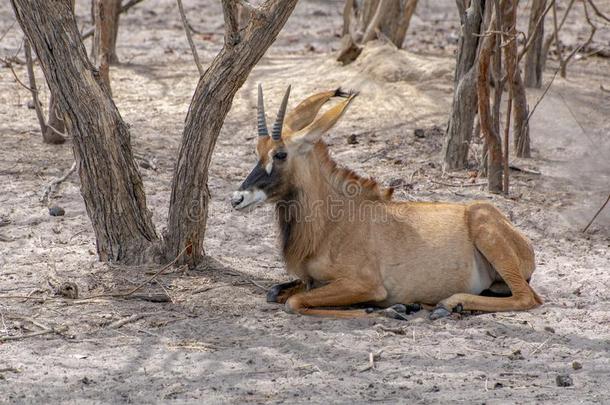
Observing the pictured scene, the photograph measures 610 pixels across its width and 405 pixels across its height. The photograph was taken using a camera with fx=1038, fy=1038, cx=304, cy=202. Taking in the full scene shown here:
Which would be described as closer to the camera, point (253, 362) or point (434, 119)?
point (253, 362)

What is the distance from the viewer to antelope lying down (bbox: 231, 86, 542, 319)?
26.9 feet

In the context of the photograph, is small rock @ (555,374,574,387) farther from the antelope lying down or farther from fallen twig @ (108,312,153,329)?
fallen twig @ (108,312,153,329)

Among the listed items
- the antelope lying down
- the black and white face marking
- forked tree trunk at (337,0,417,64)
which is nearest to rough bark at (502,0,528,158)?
the antelope lying down

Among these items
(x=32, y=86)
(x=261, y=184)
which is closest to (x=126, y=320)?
(x=261, y=184)

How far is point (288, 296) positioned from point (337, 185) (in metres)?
1.01

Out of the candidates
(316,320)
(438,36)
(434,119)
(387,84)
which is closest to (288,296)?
(316,320)


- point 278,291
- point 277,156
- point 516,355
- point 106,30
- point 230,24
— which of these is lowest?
point 516,355

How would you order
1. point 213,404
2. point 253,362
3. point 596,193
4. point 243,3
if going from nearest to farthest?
point 213,404 → point 253,362 → point 243,3 → point 596,193

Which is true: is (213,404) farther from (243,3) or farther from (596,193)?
(596,193)

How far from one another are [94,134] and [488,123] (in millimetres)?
4378

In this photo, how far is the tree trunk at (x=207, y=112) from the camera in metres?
8.04

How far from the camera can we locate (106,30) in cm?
1205

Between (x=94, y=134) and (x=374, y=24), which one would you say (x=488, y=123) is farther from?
(x=374, y=24)

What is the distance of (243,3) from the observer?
769 cm
